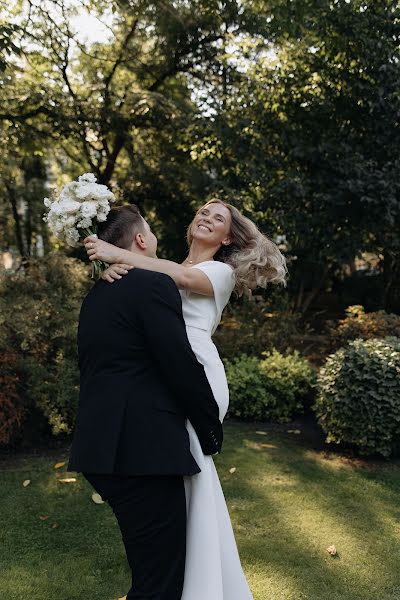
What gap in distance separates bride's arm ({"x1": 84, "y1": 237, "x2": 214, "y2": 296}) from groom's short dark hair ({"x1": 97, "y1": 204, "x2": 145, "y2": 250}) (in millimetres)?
Answer: 69

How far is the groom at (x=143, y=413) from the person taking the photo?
84.4 inches

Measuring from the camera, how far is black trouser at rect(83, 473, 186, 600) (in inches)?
86.7

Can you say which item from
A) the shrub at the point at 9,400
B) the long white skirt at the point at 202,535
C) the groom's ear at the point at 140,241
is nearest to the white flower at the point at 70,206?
the groom's ear at the point at 140,241

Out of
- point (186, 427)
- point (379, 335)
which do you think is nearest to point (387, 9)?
point (379, 335)

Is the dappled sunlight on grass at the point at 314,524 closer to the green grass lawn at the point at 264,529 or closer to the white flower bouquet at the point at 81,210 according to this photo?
the green grass lawn at the point at 264,529

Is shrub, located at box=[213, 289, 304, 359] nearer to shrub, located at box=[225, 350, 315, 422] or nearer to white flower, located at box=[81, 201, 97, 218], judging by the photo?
shrub, located at box=[225, 350, 315, 422]

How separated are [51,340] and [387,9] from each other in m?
6.70

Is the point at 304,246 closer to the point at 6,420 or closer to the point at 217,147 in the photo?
the point at 217,147

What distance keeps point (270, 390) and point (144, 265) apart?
200 inches

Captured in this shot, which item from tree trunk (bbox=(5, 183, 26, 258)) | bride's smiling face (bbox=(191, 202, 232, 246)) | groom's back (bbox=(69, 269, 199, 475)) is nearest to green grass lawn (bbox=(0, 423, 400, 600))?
groom's back (bbox=(69, 269, 199, 475))

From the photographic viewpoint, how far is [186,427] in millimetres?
2379

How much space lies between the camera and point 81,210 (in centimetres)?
238

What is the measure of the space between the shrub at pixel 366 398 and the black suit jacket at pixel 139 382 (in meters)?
3.80

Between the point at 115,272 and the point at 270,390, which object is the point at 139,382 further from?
the point at 270,390
